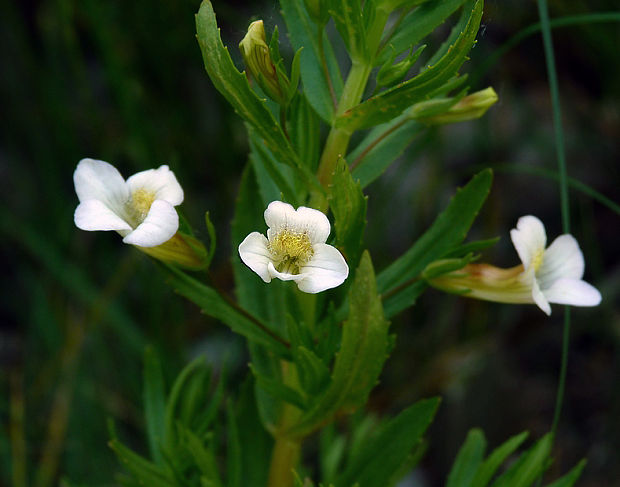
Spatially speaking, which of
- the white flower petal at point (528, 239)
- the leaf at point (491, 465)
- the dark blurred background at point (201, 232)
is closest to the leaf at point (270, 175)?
the white flower petal at point (528, 239)

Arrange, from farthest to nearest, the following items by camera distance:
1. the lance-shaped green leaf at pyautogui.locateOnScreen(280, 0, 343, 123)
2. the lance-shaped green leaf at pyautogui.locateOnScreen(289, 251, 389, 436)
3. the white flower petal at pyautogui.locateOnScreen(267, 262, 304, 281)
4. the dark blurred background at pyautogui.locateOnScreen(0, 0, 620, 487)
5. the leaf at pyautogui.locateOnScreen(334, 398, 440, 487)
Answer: the dark blurred background at pyautogui.locateOnScreen(0, 0, 620, 487) → the leaf at pyautogui.locateOnScreen(334, 398, 440, 487) → the lance-shaped green leaf at pyautogui.locateOnScreen(280, 0, 343, 123) → the lance-shaped green leaf at pyautogui.locateOnScreen(289, 251, 389, 436) → the white flower petal at pyautogui.locateOnScreen(267, 262, 304, 281)

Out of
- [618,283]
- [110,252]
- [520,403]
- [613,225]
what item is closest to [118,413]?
[110,252]

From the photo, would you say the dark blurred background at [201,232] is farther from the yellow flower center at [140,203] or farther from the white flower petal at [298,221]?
the white flower petal at [298,221]

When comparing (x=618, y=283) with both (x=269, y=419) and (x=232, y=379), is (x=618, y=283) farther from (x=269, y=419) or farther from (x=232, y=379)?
(x=269, y=419)

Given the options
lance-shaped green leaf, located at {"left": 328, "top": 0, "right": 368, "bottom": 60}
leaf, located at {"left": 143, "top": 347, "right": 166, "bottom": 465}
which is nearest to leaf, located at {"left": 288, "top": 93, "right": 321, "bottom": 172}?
lance-shaped green leaf, located at {"left": 328, "top": 0, "right": 368, "bottom": 60}

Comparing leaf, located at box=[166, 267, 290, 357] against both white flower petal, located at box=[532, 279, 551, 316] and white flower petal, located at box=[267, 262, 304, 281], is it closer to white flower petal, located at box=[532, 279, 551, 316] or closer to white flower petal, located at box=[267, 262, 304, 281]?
white flower petal, located at box=[267, 262, 304, 281]

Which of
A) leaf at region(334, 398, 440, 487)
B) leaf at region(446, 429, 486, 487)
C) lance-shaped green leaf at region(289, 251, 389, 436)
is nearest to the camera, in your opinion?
lance-shaped green leaf at region(289, 251, 389, 436)

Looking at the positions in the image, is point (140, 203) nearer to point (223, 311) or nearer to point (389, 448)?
point (223, 311)

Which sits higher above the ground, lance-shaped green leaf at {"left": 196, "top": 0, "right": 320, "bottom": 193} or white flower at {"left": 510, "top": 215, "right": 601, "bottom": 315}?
lance-shaped green leaf at {"left": 196, "top": 0, "right": 320, "bottom": 193}
